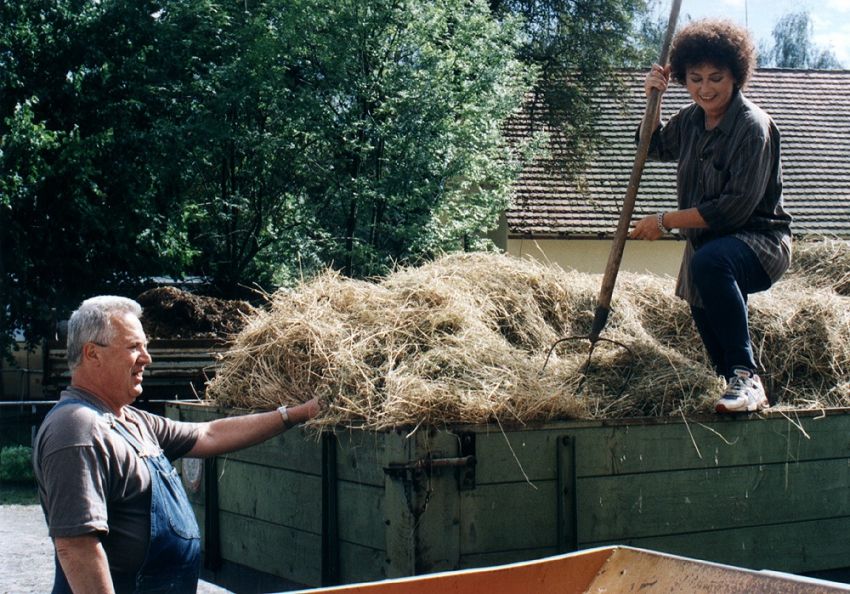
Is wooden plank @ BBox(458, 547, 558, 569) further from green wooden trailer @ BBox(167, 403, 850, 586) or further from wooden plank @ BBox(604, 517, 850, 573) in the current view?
wooden plank @ BBox(604, 517, 850, 573)

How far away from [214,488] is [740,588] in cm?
223

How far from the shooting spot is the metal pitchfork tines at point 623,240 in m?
4.26

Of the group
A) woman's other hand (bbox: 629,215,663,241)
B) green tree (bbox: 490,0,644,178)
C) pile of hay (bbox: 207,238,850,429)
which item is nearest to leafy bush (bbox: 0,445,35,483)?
pile of hay (bbox: 207,238,850,429)

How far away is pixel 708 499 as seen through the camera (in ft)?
12.3

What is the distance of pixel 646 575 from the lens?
118 inches

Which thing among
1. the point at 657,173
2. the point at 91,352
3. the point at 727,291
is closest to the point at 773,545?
the point at 727,291

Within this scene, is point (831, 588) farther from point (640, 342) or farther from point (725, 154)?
point (725, 154)

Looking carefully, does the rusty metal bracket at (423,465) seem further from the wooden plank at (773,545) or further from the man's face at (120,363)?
the man's face at (120,363)

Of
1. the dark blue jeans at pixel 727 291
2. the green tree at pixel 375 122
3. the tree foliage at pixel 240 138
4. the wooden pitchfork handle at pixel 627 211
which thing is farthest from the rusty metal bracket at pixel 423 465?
the green tree at pixel 375 122

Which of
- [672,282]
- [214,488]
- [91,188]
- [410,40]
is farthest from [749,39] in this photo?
[91,188]

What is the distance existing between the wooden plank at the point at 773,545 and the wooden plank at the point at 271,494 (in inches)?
37.8

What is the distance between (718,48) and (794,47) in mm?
52926

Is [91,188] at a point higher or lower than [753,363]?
higher

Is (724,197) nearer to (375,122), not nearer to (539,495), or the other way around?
(539,495)
